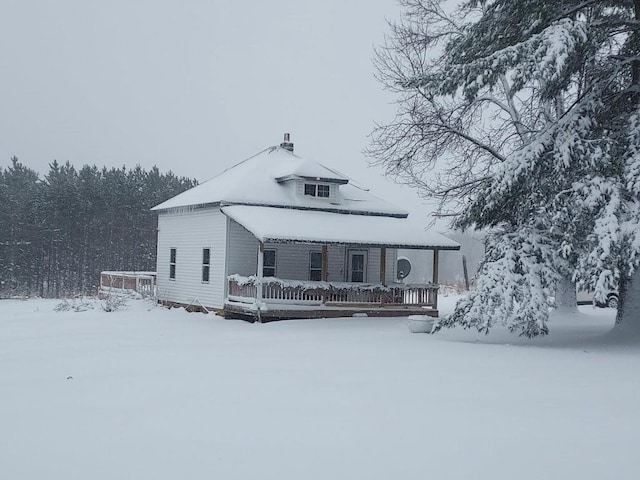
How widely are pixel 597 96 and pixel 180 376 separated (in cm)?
1112

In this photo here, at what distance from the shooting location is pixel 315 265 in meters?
23.4

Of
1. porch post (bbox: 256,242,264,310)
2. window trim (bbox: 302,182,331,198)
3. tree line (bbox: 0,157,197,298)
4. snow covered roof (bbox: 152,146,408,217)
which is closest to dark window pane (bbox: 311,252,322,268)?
snow covered roof (bbox: 152,146,408,217)

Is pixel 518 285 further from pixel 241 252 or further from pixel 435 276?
pixel 241 252

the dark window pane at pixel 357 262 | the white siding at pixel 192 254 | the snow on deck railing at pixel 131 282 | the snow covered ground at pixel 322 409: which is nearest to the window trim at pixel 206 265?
the white siding at pixel 192 254

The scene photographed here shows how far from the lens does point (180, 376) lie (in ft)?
35.2

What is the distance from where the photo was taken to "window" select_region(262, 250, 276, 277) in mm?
22469

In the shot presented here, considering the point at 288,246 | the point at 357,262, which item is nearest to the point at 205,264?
the point at 288,246

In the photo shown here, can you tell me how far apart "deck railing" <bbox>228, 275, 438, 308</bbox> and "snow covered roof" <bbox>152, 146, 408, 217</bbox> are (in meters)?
3.19

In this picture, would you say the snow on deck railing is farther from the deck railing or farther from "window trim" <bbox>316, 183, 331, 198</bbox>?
"window trim" <bbox>316, 183, 331, 198</bbox>

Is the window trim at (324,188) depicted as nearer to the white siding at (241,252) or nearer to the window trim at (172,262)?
the white siding at (241,252)

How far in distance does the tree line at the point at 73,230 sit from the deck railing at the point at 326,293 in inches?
1160

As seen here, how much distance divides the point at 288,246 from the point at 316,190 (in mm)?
2547

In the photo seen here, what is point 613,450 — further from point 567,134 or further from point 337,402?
point 567,134

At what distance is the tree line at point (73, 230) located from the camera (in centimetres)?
4684
